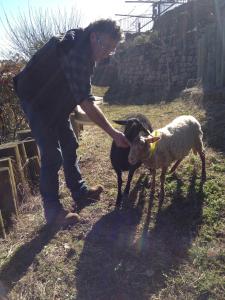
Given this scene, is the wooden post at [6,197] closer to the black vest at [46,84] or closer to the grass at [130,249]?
the grass at [130,249]

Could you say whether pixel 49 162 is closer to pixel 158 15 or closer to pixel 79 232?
pixel 79 232

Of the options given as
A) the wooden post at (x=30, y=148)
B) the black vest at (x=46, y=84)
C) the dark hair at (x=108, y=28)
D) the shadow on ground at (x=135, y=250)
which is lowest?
the shadow on ground at (x=135, y=250)

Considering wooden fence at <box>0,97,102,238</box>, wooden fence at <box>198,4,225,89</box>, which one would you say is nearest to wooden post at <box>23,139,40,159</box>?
wooden fence at <box>0,97,102,238</box>

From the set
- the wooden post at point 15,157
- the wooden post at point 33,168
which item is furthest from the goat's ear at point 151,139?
the wooden post at point 33,168

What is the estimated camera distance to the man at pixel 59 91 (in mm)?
3537

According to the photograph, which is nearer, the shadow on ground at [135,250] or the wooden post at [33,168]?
the shadow on ground at [135,250]

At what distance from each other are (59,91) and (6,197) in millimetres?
1394

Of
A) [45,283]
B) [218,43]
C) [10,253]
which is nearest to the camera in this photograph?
[45,283]

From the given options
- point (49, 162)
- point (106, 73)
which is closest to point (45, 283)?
point (49, 162)

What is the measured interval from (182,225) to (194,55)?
39.2 ft

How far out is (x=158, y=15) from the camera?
19.1 meters

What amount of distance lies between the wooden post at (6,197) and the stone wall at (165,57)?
10.2 metres

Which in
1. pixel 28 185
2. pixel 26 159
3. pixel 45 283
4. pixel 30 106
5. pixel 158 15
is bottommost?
pixel 45 283

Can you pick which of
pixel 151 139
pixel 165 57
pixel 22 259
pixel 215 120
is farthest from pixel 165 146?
pixel 165 57
